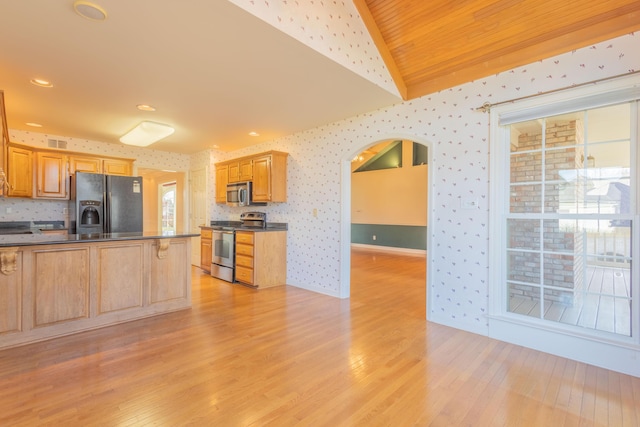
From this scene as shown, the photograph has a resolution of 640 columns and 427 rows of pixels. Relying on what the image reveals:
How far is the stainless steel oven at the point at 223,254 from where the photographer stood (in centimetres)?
505

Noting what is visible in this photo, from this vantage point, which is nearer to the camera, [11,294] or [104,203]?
[11,294]

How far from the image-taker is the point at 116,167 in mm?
5473

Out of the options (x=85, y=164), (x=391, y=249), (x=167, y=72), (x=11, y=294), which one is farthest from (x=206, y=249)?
(x=391, y=249)

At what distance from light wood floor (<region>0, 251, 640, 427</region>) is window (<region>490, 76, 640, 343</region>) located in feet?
1.40

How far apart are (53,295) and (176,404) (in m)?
1.90

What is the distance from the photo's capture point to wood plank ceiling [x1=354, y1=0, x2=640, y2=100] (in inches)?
91.6

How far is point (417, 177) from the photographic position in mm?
8180

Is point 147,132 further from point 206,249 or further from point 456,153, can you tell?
point 456,153

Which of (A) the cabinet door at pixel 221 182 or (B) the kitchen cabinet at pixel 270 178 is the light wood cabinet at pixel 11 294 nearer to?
(B) the kitchen cabinet at pixel 270 178

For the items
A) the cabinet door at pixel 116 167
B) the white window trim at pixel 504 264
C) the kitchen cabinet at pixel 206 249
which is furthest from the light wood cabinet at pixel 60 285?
the white window trim at pixel 504 264

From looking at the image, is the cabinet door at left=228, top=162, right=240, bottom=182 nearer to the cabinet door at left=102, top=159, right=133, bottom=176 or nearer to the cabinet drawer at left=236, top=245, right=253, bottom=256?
the cabinet drawer at left=236, top=245, right=253, bottom=256

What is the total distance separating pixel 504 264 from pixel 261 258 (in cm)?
325

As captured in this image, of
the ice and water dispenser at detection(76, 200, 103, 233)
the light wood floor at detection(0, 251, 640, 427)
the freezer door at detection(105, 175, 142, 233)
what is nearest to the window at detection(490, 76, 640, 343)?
the light wood floor at detection(0, 251, 640, 427)

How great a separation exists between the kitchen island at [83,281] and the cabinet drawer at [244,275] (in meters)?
1.11
